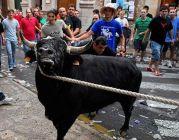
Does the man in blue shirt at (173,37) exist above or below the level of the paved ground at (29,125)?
above

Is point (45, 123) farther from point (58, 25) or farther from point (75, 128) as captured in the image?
point (58, 25)

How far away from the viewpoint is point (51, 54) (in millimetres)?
3785

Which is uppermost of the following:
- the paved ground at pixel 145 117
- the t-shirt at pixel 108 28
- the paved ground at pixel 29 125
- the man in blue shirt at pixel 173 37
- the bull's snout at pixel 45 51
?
the bull's snout at pixel 45 51

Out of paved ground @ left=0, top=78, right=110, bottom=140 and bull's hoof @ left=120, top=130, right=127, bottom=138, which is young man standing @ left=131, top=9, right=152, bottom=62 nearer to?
paved ground @ left=0, top=78, right=110, bottom=140

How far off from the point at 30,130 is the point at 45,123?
354 millimetres

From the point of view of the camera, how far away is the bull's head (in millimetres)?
3728

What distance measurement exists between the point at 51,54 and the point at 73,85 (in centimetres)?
74

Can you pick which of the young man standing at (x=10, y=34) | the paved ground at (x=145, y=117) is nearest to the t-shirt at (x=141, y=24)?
the paved ground at (x=145, y=117)

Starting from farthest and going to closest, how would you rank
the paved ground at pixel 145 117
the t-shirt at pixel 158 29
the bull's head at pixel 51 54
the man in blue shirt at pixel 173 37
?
1. the man in blue shirt at pixel 173 37
2. the t-shirt at pixel 158 29
3. the paved ground at pixel 145 117
4. the bull's head at pixel 51 54

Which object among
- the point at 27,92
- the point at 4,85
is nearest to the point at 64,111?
the point at 27,92

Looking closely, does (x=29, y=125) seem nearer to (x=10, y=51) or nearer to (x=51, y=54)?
(x=51, y=54)

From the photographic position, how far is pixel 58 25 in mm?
7984

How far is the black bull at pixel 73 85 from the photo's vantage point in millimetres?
3930

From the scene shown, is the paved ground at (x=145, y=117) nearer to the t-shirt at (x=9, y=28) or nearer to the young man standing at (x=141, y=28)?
the t-shirt at (x=9, y=28)
